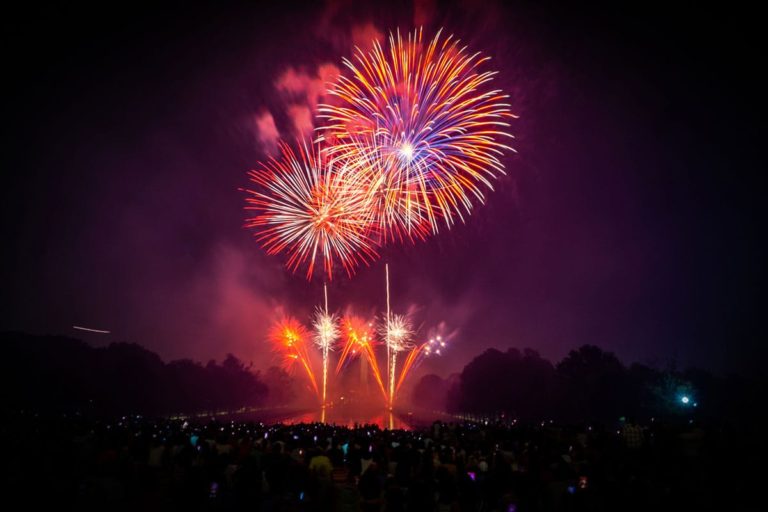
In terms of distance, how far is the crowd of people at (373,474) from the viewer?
8938mm

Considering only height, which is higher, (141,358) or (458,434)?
(141,358)

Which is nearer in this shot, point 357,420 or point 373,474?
point 373,474

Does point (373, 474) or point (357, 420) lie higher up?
point (373, 474)

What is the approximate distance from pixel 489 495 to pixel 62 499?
8728 mm

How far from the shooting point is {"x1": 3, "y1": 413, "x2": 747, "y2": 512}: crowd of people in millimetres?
8938

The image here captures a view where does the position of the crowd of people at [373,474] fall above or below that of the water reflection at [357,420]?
above

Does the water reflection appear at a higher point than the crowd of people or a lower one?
lower

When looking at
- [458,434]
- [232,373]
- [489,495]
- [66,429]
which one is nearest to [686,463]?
[489,495]

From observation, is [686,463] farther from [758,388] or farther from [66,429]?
[758,388]

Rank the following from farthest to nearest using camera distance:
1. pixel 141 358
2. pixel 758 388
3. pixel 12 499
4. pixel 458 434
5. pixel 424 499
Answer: pixel 141 358, pixel 758 388, pixel 458 434, pixel 12 499, pixel 424 499

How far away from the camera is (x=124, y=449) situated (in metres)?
14.4

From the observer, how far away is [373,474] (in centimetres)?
984

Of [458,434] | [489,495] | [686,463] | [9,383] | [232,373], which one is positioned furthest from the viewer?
[232,373]

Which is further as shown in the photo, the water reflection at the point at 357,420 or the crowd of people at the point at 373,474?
the water reflection at the point at 357,420
